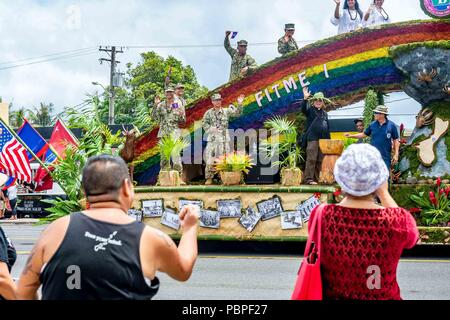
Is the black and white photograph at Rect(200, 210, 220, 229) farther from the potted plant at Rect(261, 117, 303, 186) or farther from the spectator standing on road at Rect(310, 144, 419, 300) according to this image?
the spectator standing on road at Rect(310, 144, 419, 300)

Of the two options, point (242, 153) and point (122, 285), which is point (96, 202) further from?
point (242, 153)

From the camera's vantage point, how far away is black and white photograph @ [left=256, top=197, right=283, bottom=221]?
1340cm

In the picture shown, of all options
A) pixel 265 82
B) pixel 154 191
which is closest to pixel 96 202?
pixel 154 191

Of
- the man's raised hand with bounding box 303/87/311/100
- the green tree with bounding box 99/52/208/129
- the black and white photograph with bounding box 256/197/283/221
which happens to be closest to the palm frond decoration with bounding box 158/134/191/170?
the black and white photograph with bounding box 256/197/283/221

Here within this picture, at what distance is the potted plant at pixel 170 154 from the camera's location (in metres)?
14.4

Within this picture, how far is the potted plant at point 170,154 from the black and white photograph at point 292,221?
2.40 meters

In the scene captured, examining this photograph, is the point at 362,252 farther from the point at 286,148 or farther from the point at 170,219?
the point at 286,148

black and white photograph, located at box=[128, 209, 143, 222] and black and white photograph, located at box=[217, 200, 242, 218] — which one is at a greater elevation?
black and white photograph, located at box=[217, 200, 242, 218]

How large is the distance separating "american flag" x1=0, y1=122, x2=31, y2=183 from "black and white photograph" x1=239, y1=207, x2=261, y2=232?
6.45m

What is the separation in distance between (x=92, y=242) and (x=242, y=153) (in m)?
11.2

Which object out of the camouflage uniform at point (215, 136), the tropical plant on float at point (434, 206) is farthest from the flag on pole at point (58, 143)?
the tropical plant on float at point (434, 206)

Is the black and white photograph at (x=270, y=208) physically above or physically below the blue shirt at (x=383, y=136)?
below

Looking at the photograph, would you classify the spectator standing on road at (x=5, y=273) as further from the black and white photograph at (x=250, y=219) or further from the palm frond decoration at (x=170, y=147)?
the palm frond decoration at (x=170, y=147)
